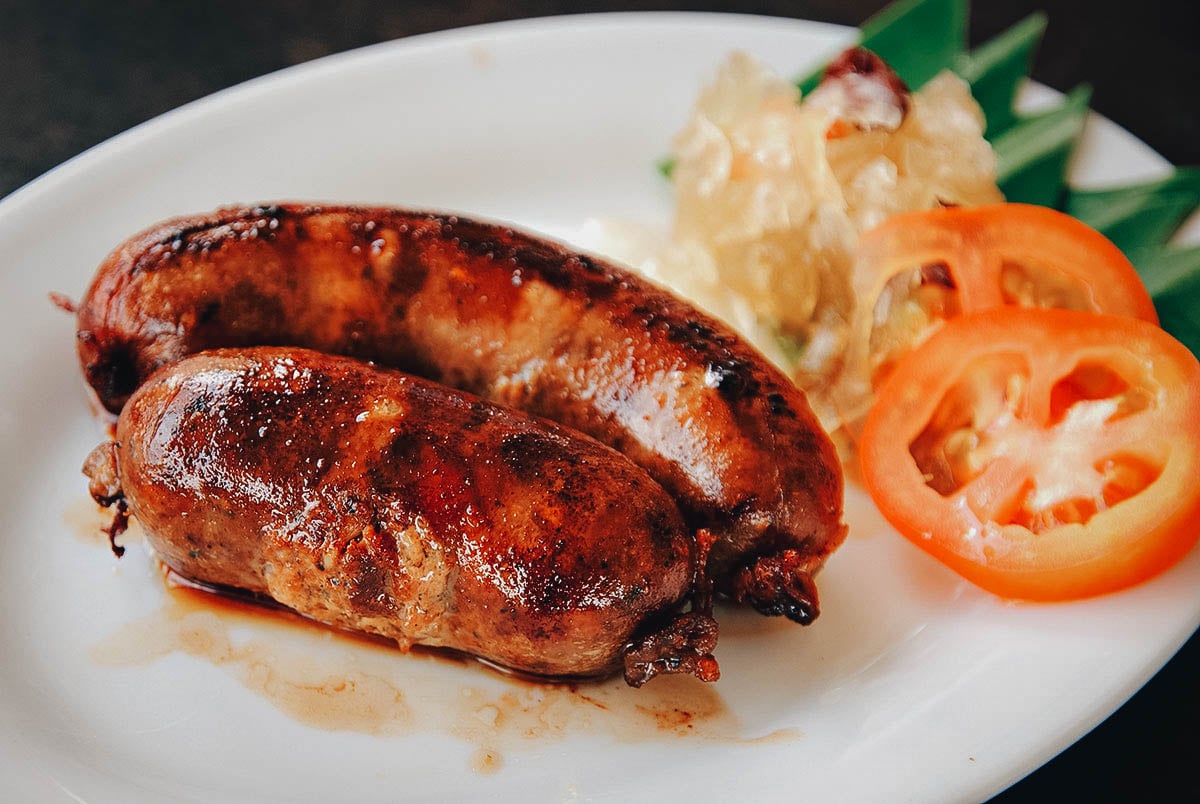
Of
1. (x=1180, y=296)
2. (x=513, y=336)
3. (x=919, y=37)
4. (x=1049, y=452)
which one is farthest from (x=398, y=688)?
(x=919, y=37)

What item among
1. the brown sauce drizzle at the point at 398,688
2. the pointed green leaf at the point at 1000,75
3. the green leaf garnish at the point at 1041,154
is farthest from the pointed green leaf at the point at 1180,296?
the brown sauce drizzle at the point at 398,688

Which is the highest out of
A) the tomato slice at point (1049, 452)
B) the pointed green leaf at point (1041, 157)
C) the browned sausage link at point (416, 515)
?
the pointed green leaf at point (1041, 157)

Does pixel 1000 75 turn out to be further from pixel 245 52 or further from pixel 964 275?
pixel 245 52

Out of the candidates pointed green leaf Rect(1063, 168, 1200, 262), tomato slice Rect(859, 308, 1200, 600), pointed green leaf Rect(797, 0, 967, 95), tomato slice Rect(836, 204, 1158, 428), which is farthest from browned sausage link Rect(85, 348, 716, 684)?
pointed green leaf Rect(797, 0, 967, 95)

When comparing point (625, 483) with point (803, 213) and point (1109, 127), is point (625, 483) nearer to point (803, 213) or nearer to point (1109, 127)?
point (803, 213)

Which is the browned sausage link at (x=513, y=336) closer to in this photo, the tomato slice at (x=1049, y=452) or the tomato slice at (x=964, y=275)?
the tomato slice at (x=1049, y=452)
